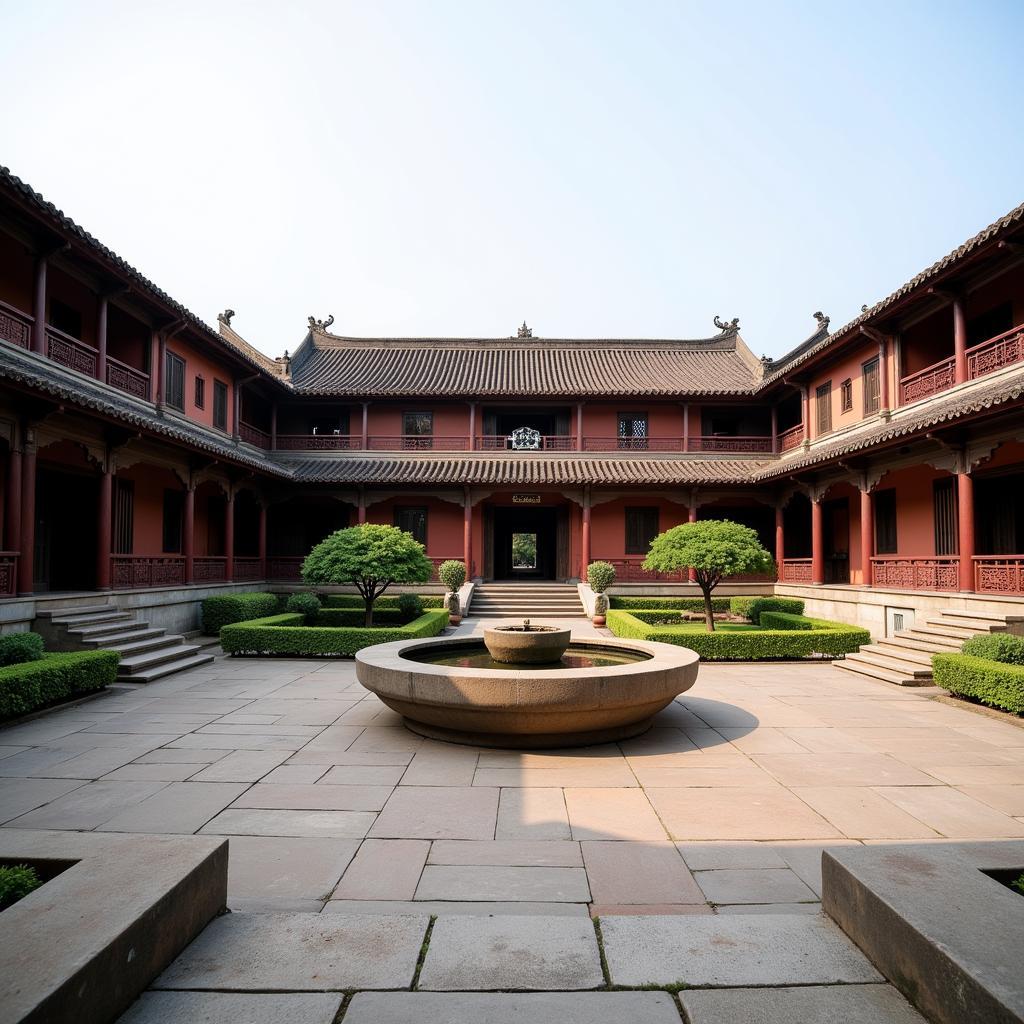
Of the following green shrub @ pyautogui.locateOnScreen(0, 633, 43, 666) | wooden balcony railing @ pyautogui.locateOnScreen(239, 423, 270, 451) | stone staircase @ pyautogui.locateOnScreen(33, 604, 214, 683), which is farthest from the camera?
wooden balcony railing @ pyautogui.locateOnScreen(239, 423, 270, 451)

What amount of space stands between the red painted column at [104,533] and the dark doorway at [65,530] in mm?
1501

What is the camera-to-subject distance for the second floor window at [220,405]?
697 inches

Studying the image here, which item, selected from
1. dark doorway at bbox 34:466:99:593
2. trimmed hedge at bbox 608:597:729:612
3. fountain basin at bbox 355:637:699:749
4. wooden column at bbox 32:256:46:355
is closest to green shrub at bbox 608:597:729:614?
trimmed hedge at bbox 608:597:729:612

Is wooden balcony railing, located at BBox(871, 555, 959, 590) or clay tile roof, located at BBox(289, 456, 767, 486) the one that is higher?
clay tile roof, located at BBox(289, 456, 767, 486)

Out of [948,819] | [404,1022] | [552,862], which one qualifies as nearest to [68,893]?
[404,1022]

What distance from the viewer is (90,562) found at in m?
13.1

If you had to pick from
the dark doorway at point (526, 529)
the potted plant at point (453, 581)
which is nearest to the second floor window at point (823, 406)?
the dark doorway at point (526, 529)

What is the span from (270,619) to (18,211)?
310 inches

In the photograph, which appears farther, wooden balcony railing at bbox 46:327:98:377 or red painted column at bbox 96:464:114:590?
red painted column at bbox 96:464:114:590

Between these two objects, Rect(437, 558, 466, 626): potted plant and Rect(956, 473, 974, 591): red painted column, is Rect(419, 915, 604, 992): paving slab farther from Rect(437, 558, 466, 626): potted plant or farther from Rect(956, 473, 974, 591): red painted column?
Rect(437, 558, 466, 626): potted plant

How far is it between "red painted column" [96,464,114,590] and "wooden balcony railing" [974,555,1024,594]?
15.3m

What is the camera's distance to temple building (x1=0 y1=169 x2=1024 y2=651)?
10.9m

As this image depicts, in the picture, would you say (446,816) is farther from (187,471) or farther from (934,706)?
(187,471)

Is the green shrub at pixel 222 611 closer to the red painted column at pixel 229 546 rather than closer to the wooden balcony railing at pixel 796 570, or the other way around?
the red painted column at pixel 229 546
